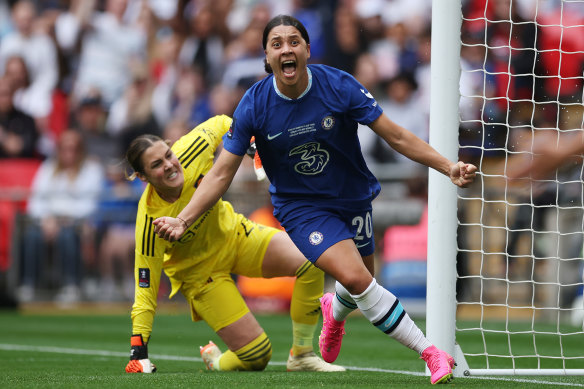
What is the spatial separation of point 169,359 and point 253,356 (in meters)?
1.23

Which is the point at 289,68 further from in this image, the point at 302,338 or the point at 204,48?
the point at 204,48

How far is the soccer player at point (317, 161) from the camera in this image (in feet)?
16.9

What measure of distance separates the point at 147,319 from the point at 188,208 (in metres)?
1.29

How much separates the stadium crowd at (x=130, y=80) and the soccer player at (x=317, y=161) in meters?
5.94

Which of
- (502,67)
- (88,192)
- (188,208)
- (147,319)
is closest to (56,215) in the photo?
(88,192)

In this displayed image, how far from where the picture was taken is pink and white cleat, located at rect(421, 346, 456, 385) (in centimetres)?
505

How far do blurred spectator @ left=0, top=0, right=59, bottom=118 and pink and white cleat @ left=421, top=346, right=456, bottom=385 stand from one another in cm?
1300

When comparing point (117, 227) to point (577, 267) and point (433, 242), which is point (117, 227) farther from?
point (433, 242)

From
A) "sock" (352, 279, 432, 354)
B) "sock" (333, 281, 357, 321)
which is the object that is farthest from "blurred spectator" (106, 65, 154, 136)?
"sock" (352, 279, 432, 354)

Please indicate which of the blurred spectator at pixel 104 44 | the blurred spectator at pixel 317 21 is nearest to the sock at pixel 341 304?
the blurred spectator at pixel 317 21

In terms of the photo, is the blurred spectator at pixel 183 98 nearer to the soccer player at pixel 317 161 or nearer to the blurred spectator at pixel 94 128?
the blurred spectator at pixel 94 128

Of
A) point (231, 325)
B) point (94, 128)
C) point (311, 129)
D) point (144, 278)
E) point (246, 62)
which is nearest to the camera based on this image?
point (311, 129)

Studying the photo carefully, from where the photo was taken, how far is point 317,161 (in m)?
5.47

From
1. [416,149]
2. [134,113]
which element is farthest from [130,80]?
[416,149]
